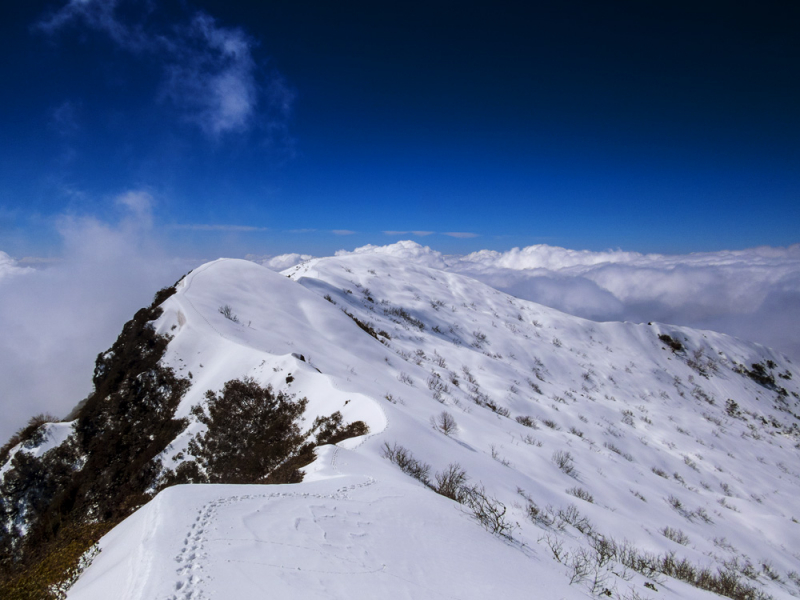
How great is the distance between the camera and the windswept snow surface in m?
3.67

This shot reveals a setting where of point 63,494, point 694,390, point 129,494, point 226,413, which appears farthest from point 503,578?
point 694,390

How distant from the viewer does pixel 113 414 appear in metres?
13.9

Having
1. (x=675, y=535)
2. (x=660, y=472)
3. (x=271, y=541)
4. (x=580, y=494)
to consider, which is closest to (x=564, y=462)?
(x=580, y=494)

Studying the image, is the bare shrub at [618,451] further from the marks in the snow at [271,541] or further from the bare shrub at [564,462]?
the marks in the snow at [271,541]

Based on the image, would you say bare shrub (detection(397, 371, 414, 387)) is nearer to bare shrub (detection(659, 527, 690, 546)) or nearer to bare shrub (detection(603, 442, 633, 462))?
bare shrub (detection(603, 442, 633, 462))

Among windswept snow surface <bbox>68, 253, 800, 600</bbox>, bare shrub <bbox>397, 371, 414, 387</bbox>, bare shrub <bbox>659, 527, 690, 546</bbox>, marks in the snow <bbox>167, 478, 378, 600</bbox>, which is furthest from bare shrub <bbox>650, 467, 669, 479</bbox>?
marks in the snow <bbox>167, 478, 378, 600</bbox>

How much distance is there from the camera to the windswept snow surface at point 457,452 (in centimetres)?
367

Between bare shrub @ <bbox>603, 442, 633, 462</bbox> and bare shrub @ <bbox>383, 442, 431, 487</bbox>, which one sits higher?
bare shrub @ <bbox>383, 442, 431, 487</bbox>

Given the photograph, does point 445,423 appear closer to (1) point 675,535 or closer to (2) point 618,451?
(1) point 675,535

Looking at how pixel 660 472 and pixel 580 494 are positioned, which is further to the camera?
pixel 660 472

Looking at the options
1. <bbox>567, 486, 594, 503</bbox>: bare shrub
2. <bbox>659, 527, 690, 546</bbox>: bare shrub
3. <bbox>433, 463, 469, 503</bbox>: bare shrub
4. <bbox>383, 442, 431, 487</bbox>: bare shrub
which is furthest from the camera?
<bbox>567, 486, 594, 503</bbox>: bare shrub

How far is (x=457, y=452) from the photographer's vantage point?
9.16 m

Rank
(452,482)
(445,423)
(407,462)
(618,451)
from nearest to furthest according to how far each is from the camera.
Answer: (452,482), (407,462), (445,423), (618,451)

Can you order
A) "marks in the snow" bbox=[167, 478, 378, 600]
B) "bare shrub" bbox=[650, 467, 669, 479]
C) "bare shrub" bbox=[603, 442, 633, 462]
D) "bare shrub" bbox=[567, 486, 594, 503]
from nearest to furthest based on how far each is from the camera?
"marks in the snow" bbox=[167, 478, 378, 600] → "bare shrub" bbox=[567, 486, 594, 503] → "bare shrub" bbox=[650, 467, 669, 479] → "bare shrub" bbox=[603, 442, 633, 462]
